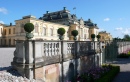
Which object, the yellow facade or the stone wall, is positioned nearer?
the stone wall

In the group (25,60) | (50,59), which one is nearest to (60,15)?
(50,59)

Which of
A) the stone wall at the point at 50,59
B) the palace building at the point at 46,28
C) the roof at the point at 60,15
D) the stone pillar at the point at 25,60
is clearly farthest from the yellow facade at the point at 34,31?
the stone pillar at the point at 25,60

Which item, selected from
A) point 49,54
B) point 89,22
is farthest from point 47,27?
point 49,54

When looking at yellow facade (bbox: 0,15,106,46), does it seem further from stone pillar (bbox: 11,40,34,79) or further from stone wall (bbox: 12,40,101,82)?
stone pillar (bbox: 11,40,34,79)

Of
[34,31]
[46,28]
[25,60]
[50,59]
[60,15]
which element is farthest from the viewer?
[60,15]

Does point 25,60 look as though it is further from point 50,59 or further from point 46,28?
point 46,28

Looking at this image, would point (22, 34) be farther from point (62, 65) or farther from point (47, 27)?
point (62, 65)

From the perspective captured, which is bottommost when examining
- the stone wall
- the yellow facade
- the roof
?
the stone wall

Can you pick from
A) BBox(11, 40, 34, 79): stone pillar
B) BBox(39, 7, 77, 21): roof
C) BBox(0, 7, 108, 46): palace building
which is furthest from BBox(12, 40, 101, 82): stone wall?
BBox(39, 7, 77, 21): roof

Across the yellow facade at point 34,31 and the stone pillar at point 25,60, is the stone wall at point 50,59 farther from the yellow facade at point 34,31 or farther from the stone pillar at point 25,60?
the yellow facade at point 34,31

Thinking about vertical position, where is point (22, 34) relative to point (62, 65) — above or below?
above

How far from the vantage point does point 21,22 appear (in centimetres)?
4550

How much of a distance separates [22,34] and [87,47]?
3788 centimetres

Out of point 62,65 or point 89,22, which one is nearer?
point 62,65
